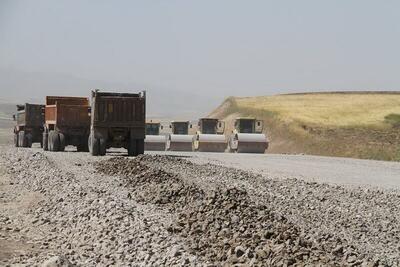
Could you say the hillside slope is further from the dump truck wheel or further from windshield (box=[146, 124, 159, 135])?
the dump truck wheel

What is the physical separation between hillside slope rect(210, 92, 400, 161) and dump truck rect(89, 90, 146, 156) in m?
21.9

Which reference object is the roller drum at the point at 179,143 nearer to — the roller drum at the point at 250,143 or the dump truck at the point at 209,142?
the dump truck at the point at 209,142

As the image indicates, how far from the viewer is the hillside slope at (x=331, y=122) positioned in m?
49.1

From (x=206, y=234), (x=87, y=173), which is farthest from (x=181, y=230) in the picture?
(x=87, y=173)

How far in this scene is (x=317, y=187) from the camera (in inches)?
736

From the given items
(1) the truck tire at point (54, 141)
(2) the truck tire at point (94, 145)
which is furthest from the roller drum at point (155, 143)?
Result: (2) the truck tire at point (94, 145)

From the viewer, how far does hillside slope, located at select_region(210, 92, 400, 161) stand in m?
49.1

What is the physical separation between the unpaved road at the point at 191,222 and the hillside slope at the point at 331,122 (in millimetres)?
29282

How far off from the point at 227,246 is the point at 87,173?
12.2m

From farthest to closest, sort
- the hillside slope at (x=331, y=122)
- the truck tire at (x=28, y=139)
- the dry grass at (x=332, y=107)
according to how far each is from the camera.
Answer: the dry grass at (x=332, y=107) < the hillside slope at (x=331, y=122) < the truck tire at (x=28, y=139)

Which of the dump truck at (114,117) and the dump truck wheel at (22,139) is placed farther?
the dump truck wheel at (22,139)

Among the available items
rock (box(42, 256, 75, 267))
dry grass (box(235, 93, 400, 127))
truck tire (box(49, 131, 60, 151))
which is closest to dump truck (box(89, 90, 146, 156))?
truck tire (box(49, 131, 60, 151))

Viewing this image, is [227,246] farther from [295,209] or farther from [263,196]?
[263,196]

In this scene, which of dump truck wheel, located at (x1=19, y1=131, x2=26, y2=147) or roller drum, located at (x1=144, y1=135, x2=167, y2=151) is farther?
roller drum, located at (x1=144, y1=135, x2=167, y2=151)
